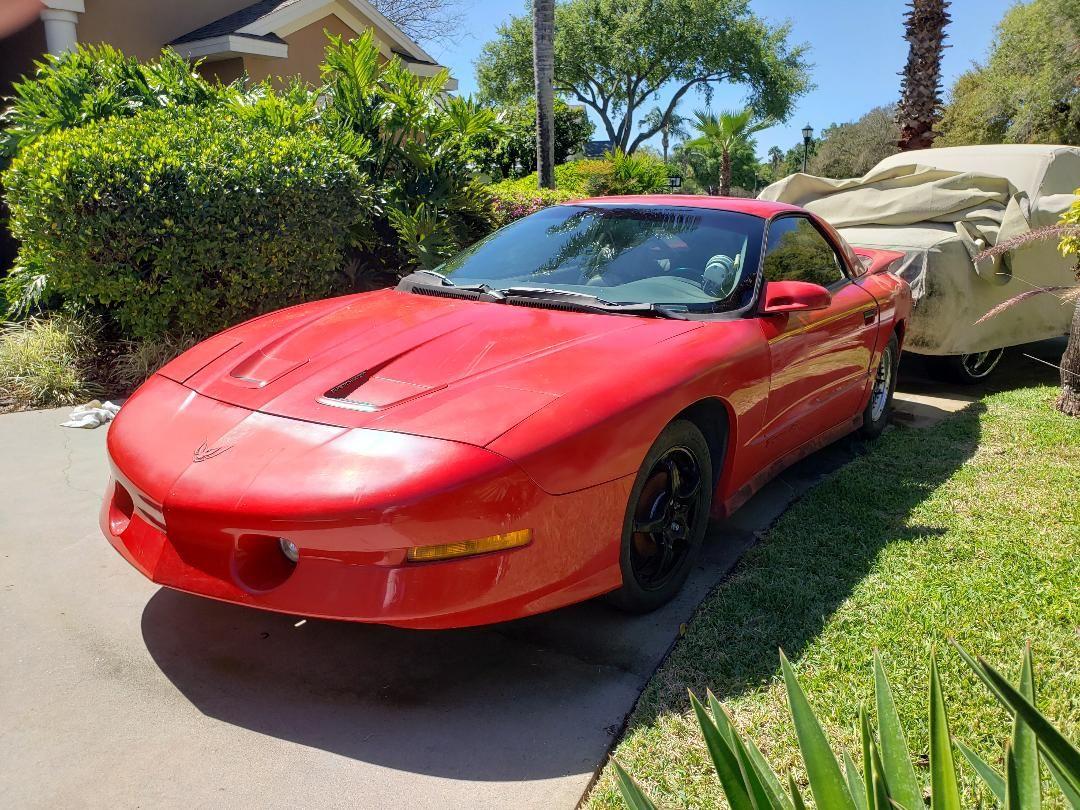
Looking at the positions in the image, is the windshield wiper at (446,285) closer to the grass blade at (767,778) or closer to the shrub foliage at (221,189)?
the grass blade at (767,778)

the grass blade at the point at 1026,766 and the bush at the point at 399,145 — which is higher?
the bush at the point at 399,145

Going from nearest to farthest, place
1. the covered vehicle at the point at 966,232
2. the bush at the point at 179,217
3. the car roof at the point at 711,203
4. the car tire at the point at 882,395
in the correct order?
the car roof at the point at 711,203
the car tire at the point at 882,395
the bush at the point at 179,217
the covered vehicle at the point at 966,232

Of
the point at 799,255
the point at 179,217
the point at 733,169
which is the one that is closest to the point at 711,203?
the point at 799,255

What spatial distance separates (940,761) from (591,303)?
2.37 meters

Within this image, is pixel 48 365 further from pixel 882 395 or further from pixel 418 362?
pixel 882 395

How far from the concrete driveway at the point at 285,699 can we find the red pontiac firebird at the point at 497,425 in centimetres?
30

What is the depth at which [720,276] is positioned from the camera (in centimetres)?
379

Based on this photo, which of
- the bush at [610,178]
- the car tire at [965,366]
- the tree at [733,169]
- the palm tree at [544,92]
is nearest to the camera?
the car tire at [965,366]

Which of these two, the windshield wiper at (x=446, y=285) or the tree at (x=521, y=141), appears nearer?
the windshield wiper at (x=446, y=285)

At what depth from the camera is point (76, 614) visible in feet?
10.2

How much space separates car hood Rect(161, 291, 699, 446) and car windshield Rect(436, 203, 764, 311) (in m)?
0.30

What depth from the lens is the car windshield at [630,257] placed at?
12.1 feet

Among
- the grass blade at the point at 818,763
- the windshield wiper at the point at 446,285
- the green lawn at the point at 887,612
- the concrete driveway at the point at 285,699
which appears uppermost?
the windshield wiper at the point at 446,285

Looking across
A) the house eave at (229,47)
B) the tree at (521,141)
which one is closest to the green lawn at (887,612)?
the tree at (521,141)
